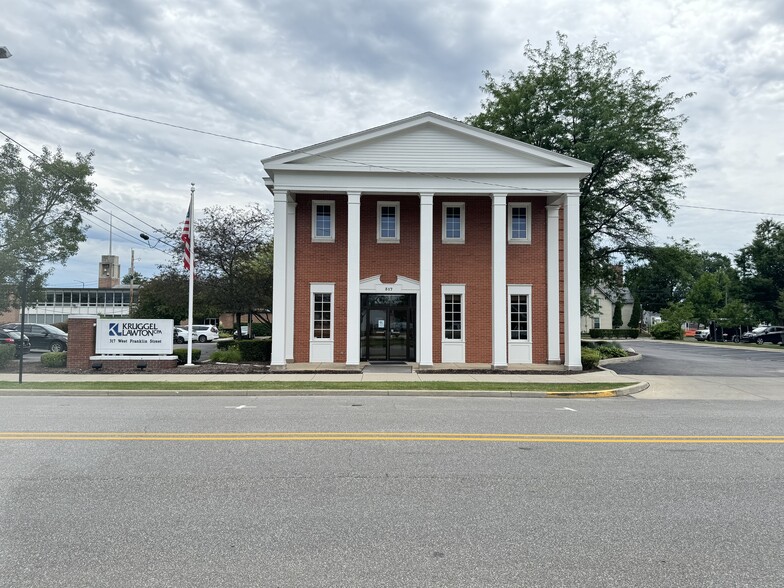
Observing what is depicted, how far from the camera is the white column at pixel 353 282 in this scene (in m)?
18.9

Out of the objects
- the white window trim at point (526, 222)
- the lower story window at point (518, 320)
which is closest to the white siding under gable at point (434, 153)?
the white window trim at point (526, 222)

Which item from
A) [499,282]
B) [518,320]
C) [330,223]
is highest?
[330,223]

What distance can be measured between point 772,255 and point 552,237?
119 ft

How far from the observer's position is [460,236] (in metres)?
21.0

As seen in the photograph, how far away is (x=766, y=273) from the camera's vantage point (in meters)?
46.5

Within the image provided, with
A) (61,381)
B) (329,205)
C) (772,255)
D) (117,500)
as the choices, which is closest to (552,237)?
(329,205)

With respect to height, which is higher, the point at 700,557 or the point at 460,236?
the point at 460,236

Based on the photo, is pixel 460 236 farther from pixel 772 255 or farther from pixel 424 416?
pixel 772 255

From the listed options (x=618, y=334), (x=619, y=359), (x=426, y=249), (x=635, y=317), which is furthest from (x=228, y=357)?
(x=635, y=317)

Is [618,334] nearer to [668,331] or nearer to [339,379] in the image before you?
[668,331]

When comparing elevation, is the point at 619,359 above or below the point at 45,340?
below

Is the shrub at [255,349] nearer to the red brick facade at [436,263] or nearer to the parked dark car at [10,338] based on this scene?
the red brick facade at [436,263]

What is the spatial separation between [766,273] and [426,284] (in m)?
41.4

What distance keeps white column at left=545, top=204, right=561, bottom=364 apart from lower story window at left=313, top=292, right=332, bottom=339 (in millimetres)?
8343
